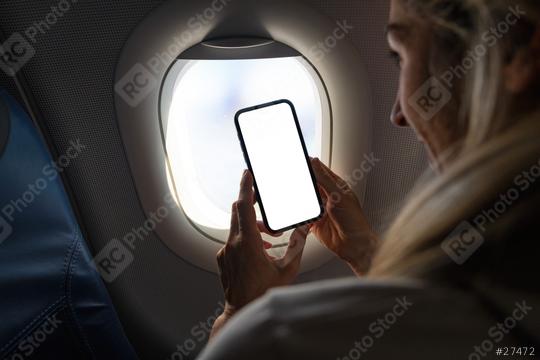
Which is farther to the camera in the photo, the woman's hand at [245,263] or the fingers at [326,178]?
the fingers at [326,178]

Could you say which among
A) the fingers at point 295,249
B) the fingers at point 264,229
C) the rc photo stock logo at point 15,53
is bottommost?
the fingers at point 295,249

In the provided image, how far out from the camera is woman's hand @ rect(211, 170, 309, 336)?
94 centimetres

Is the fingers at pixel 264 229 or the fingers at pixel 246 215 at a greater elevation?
the fingers at pixel 246 215

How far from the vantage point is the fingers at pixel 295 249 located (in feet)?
3.30

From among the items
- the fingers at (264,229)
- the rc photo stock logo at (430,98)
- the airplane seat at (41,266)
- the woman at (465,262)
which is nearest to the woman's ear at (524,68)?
the woman at (465,262)

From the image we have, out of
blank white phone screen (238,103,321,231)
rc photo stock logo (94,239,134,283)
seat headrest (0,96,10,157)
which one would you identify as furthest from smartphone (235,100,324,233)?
seat headrest (0,96,10,157)

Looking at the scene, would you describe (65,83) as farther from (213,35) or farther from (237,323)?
(237,323)

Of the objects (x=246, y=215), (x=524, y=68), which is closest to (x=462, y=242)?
(x=524, y=68)

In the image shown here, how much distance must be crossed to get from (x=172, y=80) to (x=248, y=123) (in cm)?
19

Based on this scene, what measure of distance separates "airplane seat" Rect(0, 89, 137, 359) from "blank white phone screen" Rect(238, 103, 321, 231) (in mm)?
373

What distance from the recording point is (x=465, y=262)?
0.48 metres

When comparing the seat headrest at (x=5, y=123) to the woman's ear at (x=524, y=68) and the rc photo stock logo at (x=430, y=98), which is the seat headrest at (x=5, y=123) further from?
the woman's ear at (x=524, y=68)

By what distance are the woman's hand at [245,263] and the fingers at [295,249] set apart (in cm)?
2

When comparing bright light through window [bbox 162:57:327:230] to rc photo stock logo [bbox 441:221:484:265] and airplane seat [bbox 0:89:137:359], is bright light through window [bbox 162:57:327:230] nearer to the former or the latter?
airplane seat [bbox 0:89:137:359]
